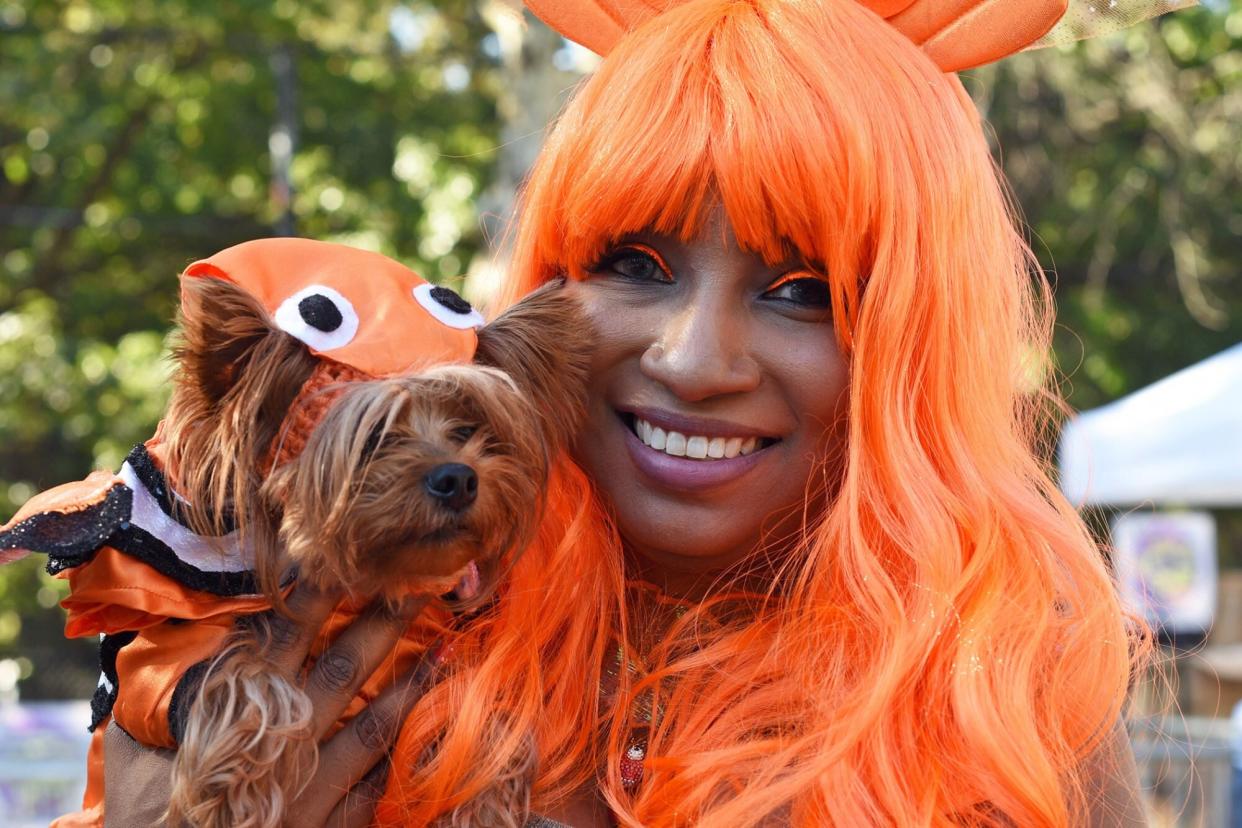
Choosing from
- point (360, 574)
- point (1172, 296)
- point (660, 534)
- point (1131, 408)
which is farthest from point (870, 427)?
point (1172, 296)

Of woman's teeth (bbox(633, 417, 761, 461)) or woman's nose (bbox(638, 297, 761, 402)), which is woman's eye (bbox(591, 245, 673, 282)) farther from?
woman's teeth (bbox(633, 417, 761, 461))

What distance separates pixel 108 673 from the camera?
83.2 inches

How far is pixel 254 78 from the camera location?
1338 cm

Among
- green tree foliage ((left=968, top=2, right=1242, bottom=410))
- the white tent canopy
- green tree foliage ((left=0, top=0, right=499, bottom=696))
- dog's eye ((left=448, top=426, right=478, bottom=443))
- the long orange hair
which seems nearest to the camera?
dog's eye ((left=448, top=426, right=478, bottom=443))

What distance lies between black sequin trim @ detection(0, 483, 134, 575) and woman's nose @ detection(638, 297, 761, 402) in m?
0.84

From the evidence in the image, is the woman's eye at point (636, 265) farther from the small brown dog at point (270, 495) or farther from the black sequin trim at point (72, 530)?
the black sequin trim at point (72, 530)

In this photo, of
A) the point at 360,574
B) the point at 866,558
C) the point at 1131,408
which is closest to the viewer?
the point at 360,574

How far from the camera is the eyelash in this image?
Result: 2.25 meters

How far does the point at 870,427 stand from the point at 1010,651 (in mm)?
417

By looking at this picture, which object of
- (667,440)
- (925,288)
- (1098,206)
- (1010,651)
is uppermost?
(925,288)

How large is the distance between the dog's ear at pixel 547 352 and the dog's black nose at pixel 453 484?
0.22 meters

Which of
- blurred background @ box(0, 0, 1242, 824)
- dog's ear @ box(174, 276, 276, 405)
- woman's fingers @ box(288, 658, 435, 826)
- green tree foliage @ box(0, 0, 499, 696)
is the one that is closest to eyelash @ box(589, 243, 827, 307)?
dog's ear @ box(174, 276, 276, 405)

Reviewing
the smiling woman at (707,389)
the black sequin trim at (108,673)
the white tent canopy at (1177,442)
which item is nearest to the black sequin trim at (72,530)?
the black sequin trim at (108,673)

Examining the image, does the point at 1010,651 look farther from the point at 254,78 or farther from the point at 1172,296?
the point at 1172,296
